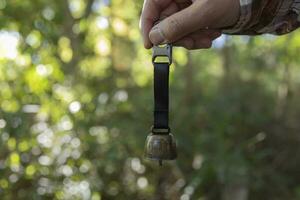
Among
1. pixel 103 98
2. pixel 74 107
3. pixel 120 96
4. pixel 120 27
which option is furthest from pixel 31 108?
pixel 120 27

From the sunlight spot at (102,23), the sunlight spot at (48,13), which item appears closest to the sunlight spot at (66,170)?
the sunlight spot at (48,13)

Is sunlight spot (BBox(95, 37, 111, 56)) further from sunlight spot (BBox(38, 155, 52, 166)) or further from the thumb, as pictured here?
the thumb

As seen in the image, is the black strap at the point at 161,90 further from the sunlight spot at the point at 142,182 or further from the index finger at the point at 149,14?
the sunlight spot at the point at 142,182

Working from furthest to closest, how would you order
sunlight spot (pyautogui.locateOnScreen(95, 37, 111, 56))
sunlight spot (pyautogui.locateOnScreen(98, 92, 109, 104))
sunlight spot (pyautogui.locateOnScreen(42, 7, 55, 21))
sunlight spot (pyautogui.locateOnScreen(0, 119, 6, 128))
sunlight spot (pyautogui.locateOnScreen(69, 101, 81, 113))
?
sunlight spot (pyautogui.locateOnScreen(95, 37, 111, 56)) → sunlight spot (pyautogui.locateOnScreen(42, 7, 55, 21)) → sunlight spot (pyautogui.locateOnScreen(98, 92, 109, 104)) → sunlight spot (pyautogui.locateOnScreen(69, 101, 81, 113)) → sunlight spot (pyautogui.locateOnScreen(0, 119, 6, 128))

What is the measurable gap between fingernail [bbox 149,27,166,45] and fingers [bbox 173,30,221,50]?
0.28 ft

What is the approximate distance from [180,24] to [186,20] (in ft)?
0.06

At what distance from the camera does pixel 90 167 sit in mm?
3395

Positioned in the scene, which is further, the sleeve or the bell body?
the bell body

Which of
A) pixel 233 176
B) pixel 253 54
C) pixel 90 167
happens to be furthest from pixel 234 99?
pixel 90 167

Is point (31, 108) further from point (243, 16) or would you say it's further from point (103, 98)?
point (243, 16)

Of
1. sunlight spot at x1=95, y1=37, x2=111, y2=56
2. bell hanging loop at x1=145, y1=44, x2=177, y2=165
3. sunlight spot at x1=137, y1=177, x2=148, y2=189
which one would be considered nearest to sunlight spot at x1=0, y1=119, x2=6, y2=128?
sunlight spot at x1=137, y1=177, x2=148, y2=189

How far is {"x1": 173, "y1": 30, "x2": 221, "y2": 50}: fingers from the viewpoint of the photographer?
4.52 feet

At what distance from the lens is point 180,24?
1229mm

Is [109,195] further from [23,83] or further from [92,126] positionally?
[23,83]
